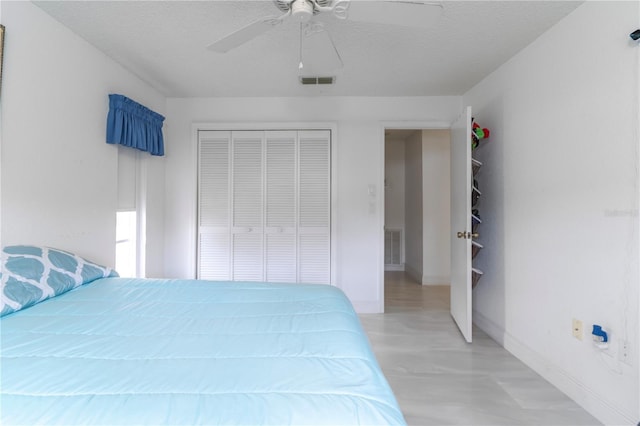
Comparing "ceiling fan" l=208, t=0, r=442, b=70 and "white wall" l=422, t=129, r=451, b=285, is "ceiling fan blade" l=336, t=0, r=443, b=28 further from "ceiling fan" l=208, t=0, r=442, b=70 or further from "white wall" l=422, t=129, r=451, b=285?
"white wall" l=422, t=129, r=451, b=285

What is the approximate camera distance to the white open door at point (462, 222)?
8.27 ft

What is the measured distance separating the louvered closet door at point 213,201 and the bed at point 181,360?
5.73 ft

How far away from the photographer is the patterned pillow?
130 centimetres

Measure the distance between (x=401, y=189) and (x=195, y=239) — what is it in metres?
3.93

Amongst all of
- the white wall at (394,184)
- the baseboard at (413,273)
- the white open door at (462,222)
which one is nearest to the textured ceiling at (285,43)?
the white open door at (462,222)

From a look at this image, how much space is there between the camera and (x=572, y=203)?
1.81 m

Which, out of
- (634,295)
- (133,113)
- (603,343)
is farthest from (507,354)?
(133,113)

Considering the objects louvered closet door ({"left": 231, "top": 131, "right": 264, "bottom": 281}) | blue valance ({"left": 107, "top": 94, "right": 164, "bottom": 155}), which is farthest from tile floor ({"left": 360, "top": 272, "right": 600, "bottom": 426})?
blue valance ({"left": 107, "top": 94, "right": 164, "bottom": 155})

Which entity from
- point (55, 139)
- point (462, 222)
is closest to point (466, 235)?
point (462, 222)

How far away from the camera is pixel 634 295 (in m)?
1.48

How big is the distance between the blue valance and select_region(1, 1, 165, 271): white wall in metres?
0.09

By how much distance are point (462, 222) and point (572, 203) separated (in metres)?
0.94

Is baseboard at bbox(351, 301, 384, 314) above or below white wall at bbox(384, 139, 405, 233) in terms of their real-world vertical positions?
below

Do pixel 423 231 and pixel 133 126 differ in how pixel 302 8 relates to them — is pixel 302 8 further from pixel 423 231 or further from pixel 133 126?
pixel 423 231
